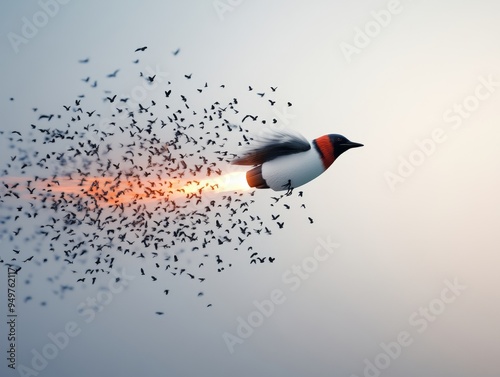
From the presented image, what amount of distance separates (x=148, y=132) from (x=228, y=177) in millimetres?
2318

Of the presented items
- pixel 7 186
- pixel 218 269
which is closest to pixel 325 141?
pixel 218 269

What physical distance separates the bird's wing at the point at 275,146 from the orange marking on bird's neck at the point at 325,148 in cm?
25

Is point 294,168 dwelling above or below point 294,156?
below

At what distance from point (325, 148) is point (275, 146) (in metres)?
1.12

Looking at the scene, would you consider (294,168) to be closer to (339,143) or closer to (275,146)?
(275,146)

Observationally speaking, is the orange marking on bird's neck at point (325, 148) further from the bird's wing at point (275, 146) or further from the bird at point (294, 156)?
the bird's wing at point (275, 146)

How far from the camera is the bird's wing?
13.6 metres

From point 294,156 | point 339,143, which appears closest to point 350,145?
point 339,143

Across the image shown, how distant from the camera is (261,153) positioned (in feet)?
45.6

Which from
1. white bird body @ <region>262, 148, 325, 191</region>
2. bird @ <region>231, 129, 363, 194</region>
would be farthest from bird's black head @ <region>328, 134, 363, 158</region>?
white bird body @ <region>262, 148, 325, 191</region>

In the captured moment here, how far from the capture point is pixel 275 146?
13.7 meters

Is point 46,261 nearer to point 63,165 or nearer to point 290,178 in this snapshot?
point 63,165

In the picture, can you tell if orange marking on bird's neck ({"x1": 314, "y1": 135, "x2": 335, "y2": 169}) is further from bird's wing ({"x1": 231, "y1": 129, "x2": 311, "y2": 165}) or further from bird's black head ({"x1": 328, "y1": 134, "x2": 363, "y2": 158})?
bird's wing ({"x1": 231, "y1": 129, "x2": 311, "y2": 165})

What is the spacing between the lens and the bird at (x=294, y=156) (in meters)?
13.7
